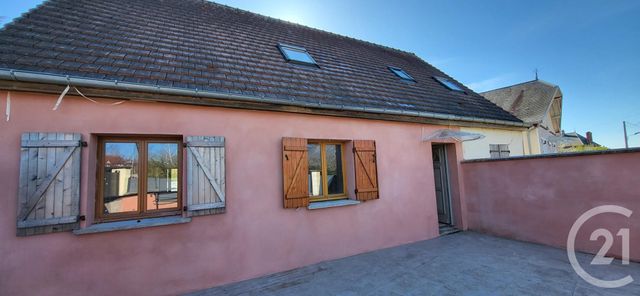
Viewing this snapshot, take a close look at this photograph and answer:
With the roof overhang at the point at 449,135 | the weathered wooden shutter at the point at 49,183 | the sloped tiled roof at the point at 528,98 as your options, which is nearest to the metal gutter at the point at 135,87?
the weathered wooden shutter at the point at 49,183

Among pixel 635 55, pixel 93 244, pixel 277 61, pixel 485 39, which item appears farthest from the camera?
pixel 635 55

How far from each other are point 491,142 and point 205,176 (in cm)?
719

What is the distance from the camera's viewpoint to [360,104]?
16.5ft

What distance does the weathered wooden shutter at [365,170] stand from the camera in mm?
4770

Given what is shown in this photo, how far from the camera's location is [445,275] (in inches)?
145

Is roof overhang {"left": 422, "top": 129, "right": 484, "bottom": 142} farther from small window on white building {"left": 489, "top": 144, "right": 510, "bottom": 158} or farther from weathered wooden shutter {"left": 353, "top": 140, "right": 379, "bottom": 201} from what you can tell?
small window on white building {"left": 489, "top": 144, "right": 510, "bottom": 158}

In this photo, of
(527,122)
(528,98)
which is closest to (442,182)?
(527,122)

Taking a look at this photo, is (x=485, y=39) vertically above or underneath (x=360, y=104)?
above

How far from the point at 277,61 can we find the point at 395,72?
3936 mm

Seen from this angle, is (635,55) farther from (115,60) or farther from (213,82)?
(115,60)

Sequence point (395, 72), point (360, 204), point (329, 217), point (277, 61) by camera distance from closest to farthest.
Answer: point (329, 217) < point (360, 204) < point (277, 61) < point (395, 72)

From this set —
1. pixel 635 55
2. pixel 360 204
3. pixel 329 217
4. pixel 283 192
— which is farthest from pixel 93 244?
pixel 635 55

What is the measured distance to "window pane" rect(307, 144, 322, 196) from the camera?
470 centimetres
